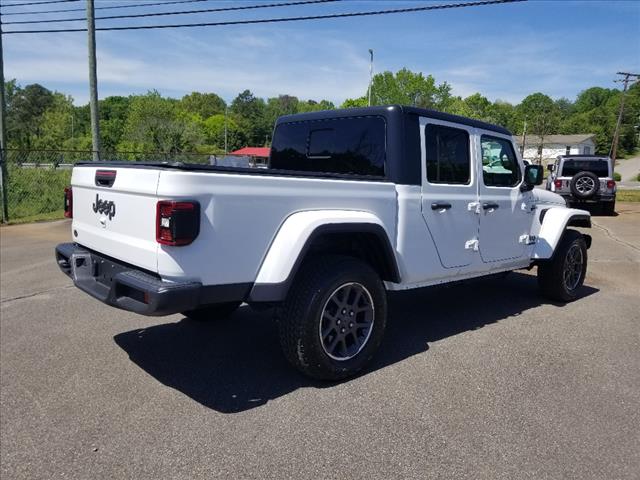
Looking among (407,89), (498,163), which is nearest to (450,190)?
(498,163)

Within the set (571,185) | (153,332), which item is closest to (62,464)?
(153,332)

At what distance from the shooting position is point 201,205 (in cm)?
293

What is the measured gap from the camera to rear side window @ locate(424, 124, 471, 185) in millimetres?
4301

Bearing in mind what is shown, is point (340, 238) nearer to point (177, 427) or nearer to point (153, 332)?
point (177, 427)

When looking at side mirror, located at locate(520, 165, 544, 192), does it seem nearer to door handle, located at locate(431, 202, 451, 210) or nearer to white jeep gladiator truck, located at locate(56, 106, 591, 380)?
white jeep gladiator truck, located at locate(56, 106, 591, 380)

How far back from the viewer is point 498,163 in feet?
16.9

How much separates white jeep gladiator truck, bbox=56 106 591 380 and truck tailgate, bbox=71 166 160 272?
0.04ft

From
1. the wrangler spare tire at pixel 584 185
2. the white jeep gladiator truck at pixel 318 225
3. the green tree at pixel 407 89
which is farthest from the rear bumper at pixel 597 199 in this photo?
the green tree at pixel 407 89

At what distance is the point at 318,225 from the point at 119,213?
1294 millimetres

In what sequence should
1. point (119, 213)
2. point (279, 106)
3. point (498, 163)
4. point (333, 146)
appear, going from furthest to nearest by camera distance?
1. point (279, 106)
2. point (498, 163)
3. point (333, 146)
4. point (119, 213)

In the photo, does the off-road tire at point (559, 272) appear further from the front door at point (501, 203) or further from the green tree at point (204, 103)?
the green tree at point (204, 103)

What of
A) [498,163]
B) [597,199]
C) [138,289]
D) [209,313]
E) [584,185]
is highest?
[498,163]

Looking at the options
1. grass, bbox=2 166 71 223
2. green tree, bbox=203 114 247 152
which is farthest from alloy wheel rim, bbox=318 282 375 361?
green tree, bbox=203 114 247 152

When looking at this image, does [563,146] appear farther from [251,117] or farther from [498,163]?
[498,163]
